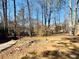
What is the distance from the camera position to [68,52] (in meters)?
9.42

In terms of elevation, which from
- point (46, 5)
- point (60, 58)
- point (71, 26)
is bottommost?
point (60, 58)

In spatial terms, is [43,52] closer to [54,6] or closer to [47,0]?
[47,0]

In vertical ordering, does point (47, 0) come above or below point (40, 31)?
above

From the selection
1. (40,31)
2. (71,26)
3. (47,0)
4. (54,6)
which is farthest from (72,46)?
(54,6)

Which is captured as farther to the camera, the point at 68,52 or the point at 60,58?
the point at 68,52

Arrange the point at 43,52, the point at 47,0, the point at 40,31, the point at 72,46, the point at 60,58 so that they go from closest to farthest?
the point at 60,58
the point at 43,52
the point at 72,46
the point at 40,31
the point at 47,0

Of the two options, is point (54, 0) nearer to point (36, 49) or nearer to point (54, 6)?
point (54, 6)

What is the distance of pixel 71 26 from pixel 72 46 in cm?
859

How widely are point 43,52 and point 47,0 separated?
110 feet

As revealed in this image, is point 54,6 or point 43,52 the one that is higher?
point 54,6

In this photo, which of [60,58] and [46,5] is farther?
[46,5]

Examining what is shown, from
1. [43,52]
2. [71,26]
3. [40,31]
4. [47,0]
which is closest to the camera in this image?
[43,52]

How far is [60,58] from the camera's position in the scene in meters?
8.77

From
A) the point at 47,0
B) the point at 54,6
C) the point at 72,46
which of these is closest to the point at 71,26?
the point at 72,46
